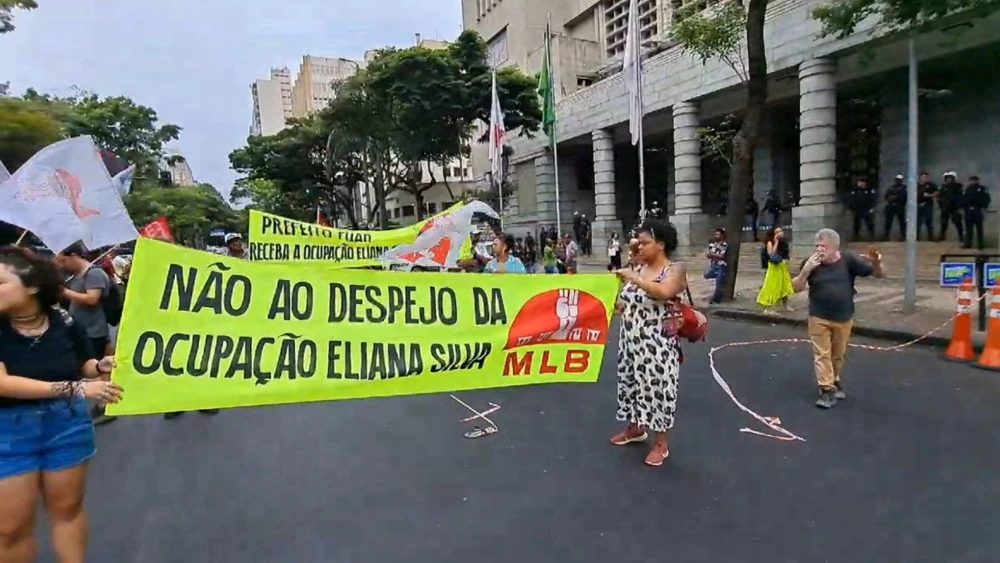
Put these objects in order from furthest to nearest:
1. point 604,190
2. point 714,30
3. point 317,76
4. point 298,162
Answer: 1. point 317,76
2. point 298,162
3. point 604,190
4. point 714,30

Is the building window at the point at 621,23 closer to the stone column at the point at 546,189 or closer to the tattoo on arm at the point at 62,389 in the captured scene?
the stone column at the point at 546,189


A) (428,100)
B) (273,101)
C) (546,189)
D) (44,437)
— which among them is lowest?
(44,437)

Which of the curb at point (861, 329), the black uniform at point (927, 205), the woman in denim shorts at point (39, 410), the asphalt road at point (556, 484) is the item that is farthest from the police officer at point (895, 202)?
the woman in denim shorts at point (39, 410)

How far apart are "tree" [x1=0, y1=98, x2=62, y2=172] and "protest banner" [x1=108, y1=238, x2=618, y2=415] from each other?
28.0ft

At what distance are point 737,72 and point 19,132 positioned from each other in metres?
11.9

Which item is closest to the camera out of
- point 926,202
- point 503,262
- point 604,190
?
point 503,262

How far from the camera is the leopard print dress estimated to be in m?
4.18

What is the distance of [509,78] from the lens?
2500 centimetres

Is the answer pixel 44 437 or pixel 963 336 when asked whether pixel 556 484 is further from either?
pixel 963 336

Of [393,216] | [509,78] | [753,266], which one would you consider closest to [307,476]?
[753,266]

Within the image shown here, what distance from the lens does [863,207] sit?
1639cm

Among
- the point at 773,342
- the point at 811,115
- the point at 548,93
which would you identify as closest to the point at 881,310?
the point at 773,342

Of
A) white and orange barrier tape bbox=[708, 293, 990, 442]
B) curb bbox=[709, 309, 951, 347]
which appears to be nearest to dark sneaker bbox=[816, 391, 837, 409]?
white and orange barrier tape bbox=[708, 293, 990, 442]

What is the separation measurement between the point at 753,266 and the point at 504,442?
14086mm
